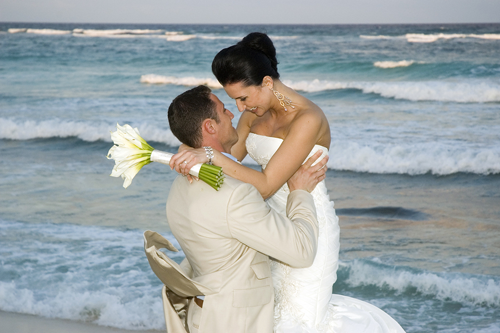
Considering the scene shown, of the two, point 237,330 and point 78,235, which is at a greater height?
point 237,330

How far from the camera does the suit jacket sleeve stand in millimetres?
2072

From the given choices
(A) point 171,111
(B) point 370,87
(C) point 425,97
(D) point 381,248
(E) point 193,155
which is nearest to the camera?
(E) point 193,155

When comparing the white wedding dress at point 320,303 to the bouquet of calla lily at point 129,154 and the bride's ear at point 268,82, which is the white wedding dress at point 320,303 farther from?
the bouquet of calla lily at point 129,154

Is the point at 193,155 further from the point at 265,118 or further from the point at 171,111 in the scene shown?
the point at 265,118

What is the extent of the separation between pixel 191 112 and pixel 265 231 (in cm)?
Answer: 65

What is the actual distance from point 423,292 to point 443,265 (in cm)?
67

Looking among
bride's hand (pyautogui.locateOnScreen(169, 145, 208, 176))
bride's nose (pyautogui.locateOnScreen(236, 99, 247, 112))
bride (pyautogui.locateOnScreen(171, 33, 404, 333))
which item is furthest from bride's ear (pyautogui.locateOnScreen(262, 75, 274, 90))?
bride's hand (pyautogui.locateOnScreen(169, 145, 208, 176))

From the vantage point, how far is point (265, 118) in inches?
123

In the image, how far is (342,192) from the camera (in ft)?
26.5

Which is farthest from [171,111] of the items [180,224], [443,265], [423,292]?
[443,265]

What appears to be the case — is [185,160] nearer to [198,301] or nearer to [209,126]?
[209,126]

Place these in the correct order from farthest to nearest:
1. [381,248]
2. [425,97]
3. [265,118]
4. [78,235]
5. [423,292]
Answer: [425,97] → [78,235] → [381,248] → [423,292] → [265,118]

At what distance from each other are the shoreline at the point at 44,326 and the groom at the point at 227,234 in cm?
216

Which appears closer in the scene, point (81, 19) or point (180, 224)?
point (180, 224)
